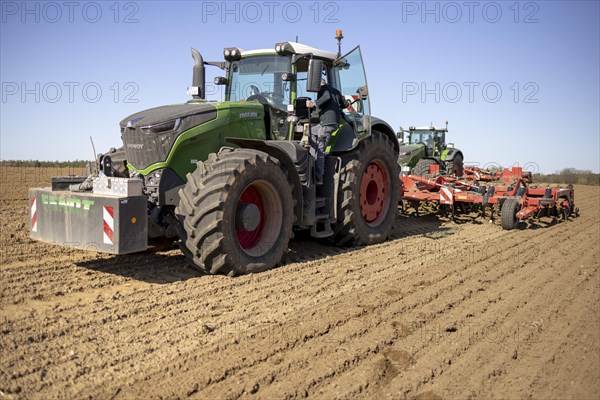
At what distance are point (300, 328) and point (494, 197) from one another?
668 cm

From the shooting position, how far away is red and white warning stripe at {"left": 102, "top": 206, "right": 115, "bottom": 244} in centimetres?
470

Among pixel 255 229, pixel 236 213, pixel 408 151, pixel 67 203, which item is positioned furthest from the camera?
pixel 408 151

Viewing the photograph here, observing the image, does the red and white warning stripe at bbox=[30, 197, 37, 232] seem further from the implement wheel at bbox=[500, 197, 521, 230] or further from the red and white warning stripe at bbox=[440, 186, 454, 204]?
the implement wheel at bbox=[500, 197, 521, 230]

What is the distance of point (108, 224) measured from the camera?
15.5ft

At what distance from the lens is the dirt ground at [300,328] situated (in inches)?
124

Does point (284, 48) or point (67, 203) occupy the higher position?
point (284, 48)

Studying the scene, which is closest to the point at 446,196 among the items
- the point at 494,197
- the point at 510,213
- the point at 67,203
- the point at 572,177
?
the point at 494,197

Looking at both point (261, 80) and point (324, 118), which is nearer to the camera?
point (261, 80)

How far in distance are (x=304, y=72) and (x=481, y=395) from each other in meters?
4.81

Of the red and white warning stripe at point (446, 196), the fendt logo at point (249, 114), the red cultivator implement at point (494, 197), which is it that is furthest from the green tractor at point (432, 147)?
the fendt logo at point (249, 114)

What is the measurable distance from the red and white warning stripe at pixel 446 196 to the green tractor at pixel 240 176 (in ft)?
7.40

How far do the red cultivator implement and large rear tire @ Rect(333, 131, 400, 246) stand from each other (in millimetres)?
1892

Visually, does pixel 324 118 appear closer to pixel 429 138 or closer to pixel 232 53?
pixel 232 53

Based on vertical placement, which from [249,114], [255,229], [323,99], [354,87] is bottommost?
[255,229]
